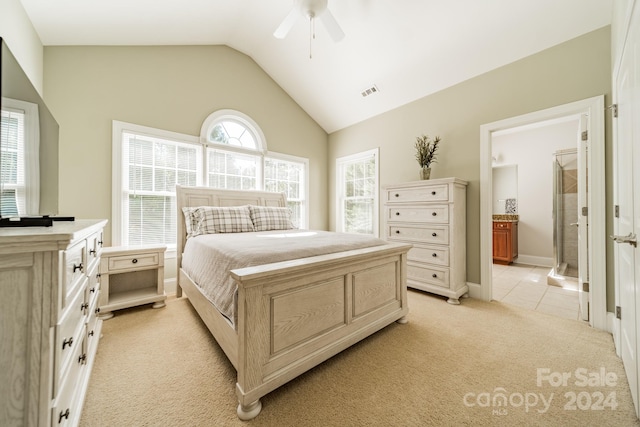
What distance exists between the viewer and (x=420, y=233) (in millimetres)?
2990

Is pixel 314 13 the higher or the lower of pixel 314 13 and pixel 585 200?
the higher

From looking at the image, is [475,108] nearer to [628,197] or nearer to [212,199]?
[628,197]

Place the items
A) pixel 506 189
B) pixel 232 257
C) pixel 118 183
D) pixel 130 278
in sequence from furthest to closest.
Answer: pixel 506 189 < pixel 118 183 < pixel 130 278 < pixel 232 257

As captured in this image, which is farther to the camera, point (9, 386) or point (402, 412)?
point (402, 412)

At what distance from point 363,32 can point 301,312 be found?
10.5 feet

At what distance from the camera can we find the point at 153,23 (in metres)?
2.66

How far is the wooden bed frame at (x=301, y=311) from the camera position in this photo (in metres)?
1.25

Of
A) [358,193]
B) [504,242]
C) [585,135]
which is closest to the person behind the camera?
[585,135]

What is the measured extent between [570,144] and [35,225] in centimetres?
687

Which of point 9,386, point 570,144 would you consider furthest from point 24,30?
point 570,144

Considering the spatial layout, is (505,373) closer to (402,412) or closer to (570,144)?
(402,412)

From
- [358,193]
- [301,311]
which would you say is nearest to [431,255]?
[358,193]

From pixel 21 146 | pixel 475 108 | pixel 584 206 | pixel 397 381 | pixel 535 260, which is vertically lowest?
pixel 397 381

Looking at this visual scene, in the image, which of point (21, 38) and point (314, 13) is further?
point (314, 13)
